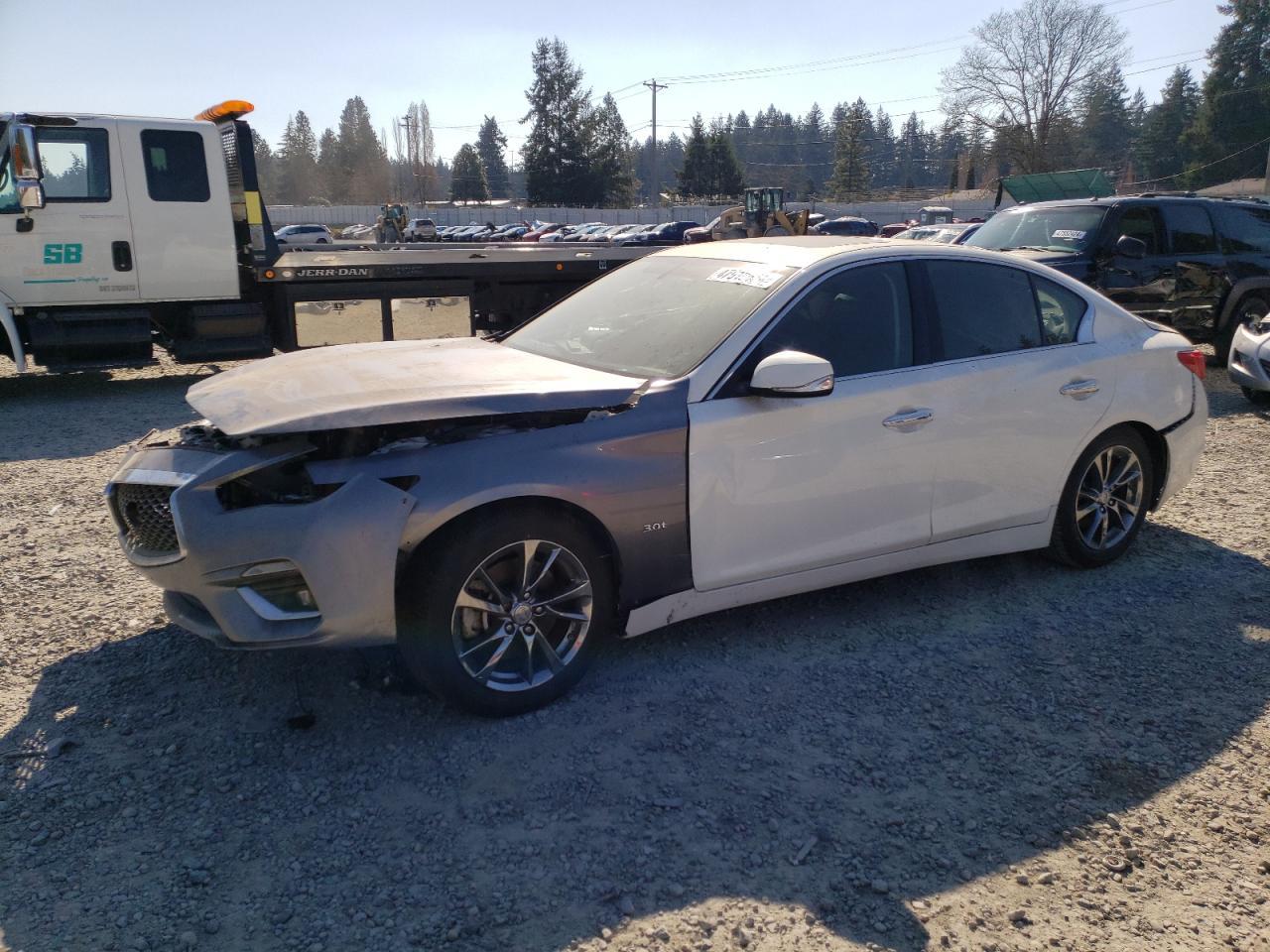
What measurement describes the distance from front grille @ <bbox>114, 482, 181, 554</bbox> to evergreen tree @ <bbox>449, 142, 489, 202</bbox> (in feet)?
341

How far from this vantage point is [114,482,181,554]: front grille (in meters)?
3.48

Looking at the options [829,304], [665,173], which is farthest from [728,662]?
[665,173]

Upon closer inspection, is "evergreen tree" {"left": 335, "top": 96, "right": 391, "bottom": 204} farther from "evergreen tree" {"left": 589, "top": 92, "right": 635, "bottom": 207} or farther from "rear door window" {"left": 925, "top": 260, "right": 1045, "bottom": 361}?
"rear door window" {"left": 925, "top": 260, "right": 1045, "bottom": 361}

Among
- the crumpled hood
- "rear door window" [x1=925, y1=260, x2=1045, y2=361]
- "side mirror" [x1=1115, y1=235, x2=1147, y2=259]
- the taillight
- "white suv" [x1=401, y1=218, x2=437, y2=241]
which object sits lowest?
the taillight

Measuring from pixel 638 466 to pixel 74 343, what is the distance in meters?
8.54

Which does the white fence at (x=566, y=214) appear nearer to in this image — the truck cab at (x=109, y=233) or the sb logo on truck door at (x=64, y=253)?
the truck cab at (x=109, y=233)

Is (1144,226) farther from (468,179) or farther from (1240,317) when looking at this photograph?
(468,179)

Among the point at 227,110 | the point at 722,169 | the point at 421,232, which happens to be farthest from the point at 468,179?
the point at 227,110

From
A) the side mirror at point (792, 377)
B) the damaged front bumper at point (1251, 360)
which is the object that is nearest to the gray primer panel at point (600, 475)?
the side mirror at point (792, 377)

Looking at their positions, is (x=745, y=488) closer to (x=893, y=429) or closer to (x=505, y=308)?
(x=893, y=429)

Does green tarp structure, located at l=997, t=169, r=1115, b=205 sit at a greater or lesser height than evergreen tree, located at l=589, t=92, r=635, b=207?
lesser

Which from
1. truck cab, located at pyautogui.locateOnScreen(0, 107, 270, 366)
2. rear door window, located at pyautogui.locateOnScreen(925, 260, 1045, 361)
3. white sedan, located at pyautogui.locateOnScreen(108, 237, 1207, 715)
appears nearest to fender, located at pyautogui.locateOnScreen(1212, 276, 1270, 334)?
white sedan, located at pyautogui.locateOnScreen(108, 237, 1207, 715)

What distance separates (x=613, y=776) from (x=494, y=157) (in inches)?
5850

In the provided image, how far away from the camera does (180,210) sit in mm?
10172
